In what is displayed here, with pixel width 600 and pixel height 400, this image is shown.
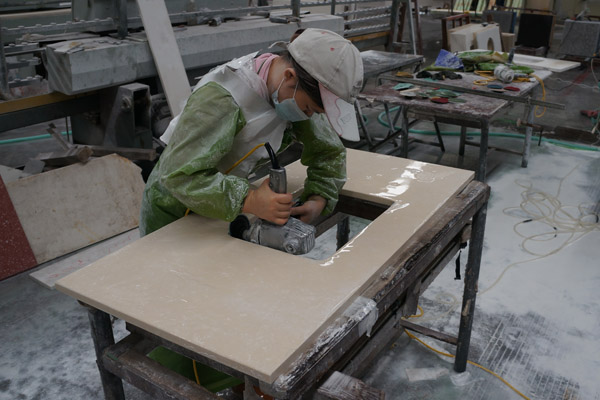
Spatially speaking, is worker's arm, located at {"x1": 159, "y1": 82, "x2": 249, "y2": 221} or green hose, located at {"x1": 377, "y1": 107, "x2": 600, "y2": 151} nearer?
worker's arm, located at {"x1": 159, "y1": 82, "x2": 249, "y2": 221}

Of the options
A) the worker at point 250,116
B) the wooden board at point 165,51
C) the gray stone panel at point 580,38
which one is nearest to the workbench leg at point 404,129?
the wooden board at point 165,51

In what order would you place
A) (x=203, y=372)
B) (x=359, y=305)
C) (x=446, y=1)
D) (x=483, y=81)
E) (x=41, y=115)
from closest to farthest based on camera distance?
(x=359, y=305), (x=203, y=372), (x=41, y=115), (x=483, y=81), (x=446, y=1)

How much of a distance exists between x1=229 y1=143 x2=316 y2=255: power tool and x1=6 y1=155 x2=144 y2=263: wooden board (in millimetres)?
2004

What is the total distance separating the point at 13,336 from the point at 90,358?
43 cm

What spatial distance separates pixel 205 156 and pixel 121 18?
2.42 meters

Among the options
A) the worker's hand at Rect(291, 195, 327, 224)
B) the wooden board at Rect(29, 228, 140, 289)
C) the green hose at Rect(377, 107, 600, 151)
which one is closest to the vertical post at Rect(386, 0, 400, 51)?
the green hose at Rect(377, 107, 600, 151)

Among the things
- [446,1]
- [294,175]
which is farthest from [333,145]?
[446,1]

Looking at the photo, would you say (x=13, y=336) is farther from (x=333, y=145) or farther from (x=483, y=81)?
(x=483, y=81)

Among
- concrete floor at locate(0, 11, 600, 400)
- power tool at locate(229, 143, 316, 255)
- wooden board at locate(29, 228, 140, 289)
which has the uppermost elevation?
power tool at locate(229, 143, 316, 255)

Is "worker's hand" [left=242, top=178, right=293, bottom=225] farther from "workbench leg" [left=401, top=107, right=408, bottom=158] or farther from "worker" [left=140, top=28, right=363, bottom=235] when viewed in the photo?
"workbench leg" [left=401, top=107, right=408, bottom=158]

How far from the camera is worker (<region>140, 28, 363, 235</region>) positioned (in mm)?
1335

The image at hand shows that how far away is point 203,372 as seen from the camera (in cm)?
162

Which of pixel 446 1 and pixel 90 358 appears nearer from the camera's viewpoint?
pixel 90 358

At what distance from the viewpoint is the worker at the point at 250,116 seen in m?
1.33
